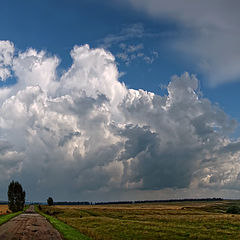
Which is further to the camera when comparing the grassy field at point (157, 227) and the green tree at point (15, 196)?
the green tree at point (15, 196)

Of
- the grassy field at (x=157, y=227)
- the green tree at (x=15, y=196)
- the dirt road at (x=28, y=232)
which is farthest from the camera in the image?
the green tree at (x=15, y=196)

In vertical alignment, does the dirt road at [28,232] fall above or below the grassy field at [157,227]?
above

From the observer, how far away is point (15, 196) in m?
115

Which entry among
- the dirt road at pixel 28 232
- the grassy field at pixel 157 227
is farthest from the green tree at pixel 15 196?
the dirt road at pixel 28 232

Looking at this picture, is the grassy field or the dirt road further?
the grassy field

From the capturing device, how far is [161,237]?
35094 millimetres

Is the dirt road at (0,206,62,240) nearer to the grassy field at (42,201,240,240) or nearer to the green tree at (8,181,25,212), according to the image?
the grassy field at (42,201,240,240)

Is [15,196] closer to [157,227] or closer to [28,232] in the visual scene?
[157,227]

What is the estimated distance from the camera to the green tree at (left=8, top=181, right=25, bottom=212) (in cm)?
11144

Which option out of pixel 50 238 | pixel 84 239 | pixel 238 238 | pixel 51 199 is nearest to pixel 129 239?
pixel 84 239

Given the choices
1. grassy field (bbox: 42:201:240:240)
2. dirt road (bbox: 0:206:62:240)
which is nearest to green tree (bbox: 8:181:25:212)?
grassy field (bbox: 42:201:240:240)

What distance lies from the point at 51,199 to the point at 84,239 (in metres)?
178

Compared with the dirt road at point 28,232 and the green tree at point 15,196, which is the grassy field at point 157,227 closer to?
the dirt road at point 28,232

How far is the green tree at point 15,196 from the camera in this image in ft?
366
